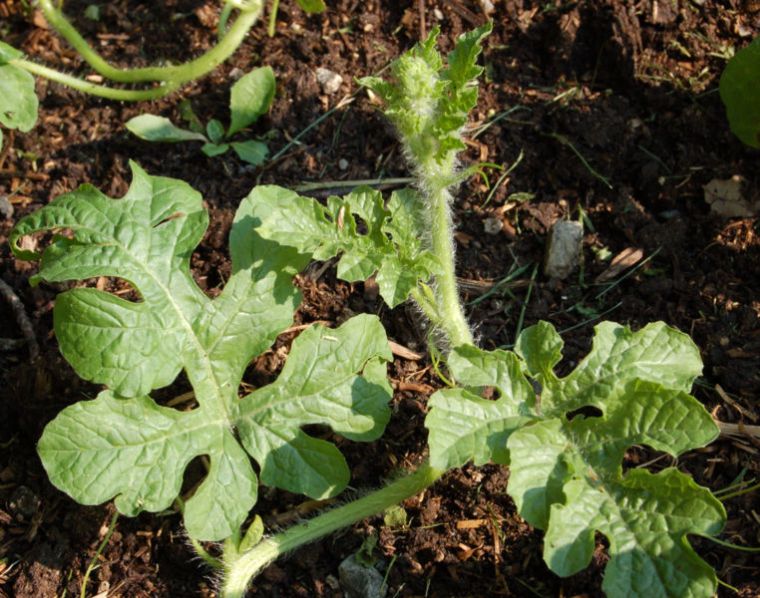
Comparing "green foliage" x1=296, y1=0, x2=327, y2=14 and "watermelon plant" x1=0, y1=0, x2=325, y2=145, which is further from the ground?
"green foliage" x1=296, y1=0, x2=327, y2=14

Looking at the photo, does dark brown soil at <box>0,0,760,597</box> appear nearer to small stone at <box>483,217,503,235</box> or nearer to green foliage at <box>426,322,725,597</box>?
small stone at <box>483,217,503,235</box>

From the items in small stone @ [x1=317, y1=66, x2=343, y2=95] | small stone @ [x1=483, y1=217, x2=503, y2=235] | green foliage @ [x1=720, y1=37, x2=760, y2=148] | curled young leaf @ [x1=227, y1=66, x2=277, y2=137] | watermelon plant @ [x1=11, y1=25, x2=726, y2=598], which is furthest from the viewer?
small stone @ [x1=317, y1=66, x2=343, y2=95]

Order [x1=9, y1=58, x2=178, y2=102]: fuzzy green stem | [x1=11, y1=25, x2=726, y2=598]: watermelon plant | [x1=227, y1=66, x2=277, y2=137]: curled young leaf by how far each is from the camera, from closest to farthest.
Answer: [x1=11, y1=25, x2=726, y2=598]: watermelon plant → [x1=9, y1=58, x2=178, y2=102]: fuzzy green stem → [x1=227, y1=66, x2=277, y2=137]: curled young leaf

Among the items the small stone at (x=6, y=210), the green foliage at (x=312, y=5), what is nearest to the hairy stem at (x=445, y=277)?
the green foliage at (x=312, y=5)

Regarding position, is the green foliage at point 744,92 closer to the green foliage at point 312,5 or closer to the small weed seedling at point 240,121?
the green foliage at point 312,5

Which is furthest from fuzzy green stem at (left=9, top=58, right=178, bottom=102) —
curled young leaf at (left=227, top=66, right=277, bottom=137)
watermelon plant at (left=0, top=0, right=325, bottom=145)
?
curled young leaf at (left=227, top=66, right=277, bottom=137)

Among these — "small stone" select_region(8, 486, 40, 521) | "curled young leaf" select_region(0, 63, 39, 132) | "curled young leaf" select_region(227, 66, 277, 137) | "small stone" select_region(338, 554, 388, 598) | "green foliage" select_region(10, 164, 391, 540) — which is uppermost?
"curled young leaf" select_region(0, 63, 39, 132)

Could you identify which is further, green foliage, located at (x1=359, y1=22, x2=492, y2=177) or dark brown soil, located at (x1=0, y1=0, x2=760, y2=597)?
dark brown soil, located at (x1=0, y1=0, x2=760, y2=597)

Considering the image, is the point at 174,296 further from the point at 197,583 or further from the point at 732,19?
the point at 732,19
